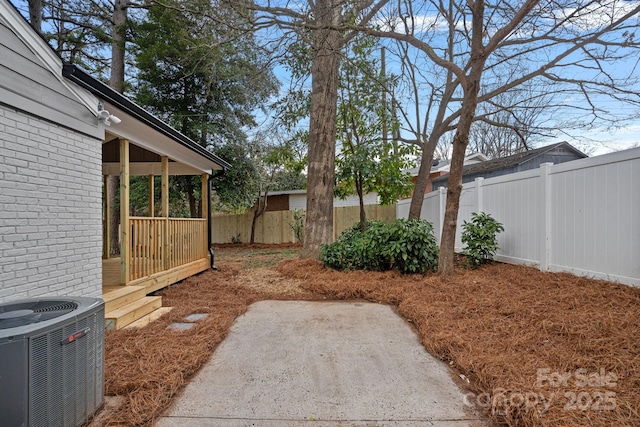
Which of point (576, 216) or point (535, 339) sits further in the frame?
point (576, 216)

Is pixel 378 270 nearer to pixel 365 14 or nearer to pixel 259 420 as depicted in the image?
pixel 259 420

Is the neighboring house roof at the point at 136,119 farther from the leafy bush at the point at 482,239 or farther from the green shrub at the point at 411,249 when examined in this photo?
the leafy bush at the point at 482,239

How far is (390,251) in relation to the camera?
5.85 meters

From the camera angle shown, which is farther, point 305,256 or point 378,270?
point 305,256

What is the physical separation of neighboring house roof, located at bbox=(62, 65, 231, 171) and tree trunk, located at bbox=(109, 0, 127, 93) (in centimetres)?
588

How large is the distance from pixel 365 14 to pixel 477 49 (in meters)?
2.71

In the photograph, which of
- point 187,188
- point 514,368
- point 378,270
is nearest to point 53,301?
point 514,368

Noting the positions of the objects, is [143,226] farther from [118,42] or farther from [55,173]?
[118,42]

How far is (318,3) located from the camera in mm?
6910

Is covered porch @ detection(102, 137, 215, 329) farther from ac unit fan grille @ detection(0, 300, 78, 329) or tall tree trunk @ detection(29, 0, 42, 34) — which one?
tall tree trunk @ detection(29, 0, 42, 34)

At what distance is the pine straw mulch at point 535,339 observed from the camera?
6.45 feet

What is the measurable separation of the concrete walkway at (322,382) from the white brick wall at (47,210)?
170cm

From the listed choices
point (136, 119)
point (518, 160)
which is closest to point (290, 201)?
point (518, 160)

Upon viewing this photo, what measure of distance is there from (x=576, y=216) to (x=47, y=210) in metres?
6.18
